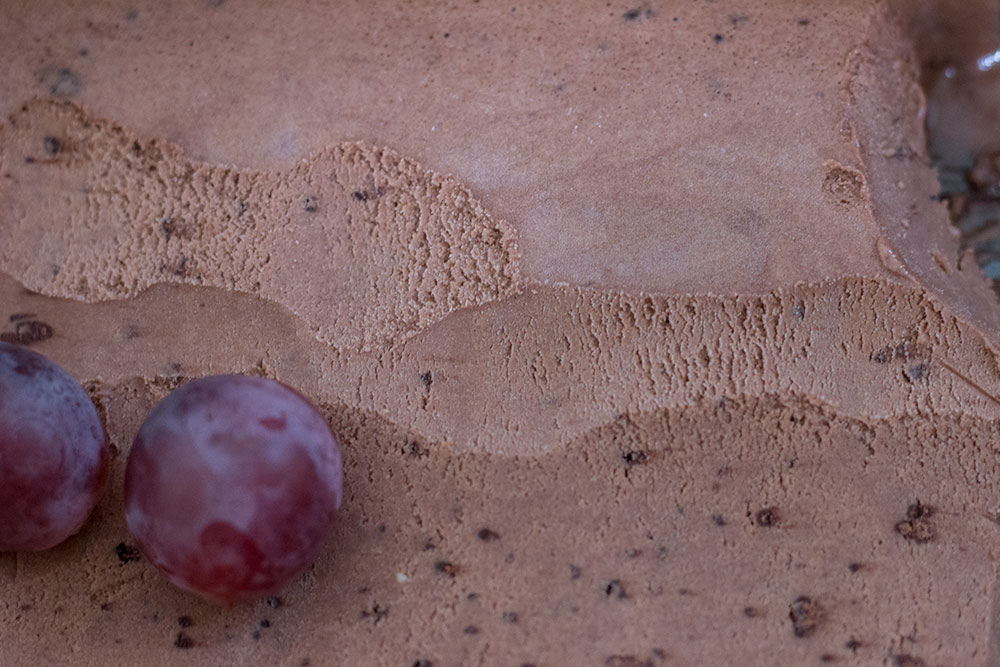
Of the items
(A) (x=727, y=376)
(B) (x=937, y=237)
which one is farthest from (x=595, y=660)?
(B) (x=937, y=237)

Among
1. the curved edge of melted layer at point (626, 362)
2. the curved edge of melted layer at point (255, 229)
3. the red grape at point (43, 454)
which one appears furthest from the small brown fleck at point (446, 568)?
the red grape at point (43, 454)

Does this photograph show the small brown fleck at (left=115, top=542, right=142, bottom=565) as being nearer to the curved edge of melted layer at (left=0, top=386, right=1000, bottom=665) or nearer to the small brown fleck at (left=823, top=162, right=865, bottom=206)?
the curved edge of melted layer at (left=0, top=386, right=1000, bottom=665)

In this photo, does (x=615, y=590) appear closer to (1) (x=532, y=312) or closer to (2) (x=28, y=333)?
(1) (x=532, y=312)

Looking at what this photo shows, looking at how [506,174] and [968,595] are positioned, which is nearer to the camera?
[968,595]

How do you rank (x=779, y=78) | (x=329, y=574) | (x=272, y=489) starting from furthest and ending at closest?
(x=779, y=78), (x=329, y=574), (x=272, y=489)

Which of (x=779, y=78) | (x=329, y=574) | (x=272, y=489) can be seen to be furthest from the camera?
(x=779, y=78)

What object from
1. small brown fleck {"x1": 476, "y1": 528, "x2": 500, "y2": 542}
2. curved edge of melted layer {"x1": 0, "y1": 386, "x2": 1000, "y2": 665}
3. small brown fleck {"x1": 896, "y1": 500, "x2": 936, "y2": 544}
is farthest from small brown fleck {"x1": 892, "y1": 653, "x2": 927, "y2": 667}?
small brown fleck {"x1": 476, "y1": 528, "x2": 500, "y2": 542}

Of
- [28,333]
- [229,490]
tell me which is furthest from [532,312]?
[28,333]

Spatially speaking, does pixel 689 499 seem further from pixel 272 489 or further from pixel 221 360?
pixel 221 360
